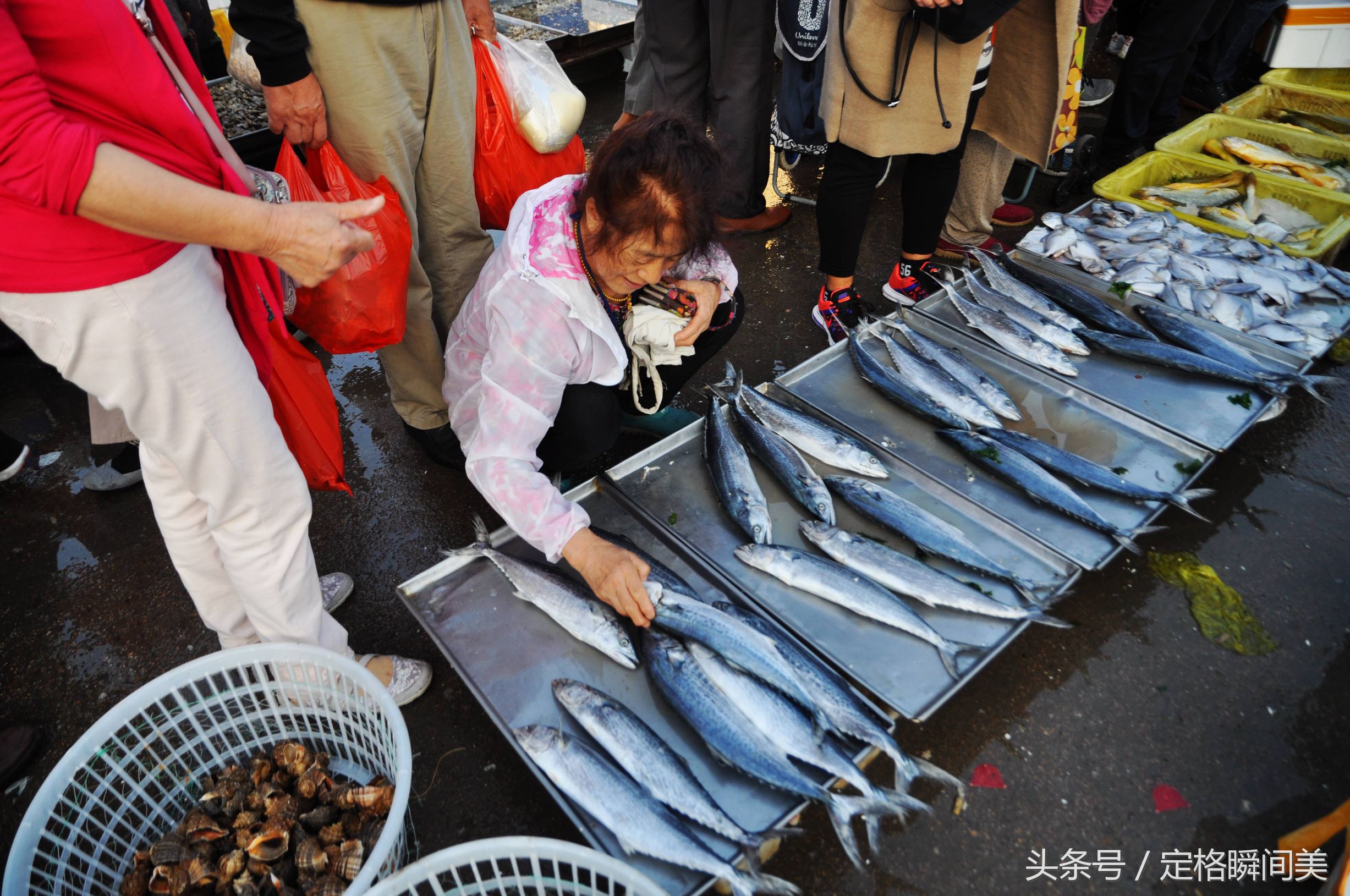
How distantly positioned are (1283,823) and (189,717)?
300 cm

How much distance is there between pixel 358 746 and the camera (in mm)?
2012

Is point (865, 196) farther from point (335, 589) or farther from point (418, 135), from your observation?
point (335, 589)

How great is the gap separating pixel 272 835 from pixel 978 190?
4.56m

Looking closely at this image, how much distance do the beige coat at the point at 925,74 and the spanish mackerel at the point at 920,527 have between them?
167cm

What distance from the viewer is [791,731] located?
200cm

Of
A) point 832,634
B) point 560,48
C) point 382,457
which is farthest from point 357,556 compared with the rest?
point 560,48

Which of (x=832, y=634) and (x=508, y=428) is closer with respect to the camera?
(x=508, y=428)

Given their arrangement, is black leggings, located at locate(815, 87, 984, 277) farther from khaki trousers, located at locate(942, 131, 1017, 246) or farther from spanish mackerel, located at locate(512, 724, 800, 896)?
spanish mackerel, located at locate(512, 724, 800, 896)

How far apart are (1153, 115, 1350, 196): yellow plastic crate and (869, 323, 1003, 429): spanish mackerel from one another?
287 cm

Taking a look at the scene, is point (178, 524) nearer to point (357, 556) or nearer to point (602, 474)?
point (357, 556)

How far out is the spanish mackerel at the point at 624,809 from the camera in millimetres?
1737

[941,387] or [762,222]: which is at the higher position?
[941,387]

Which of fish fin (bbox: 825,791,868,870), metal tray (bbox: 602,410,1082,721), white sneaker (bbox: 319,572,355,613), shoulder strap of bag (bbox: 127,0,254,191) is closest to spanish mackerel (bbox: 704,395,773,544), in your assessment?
metal tray (bbox: 602,410,1082,721)

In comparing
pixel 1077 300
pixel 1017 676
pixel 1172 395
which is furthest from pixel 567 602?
pixel 1077 300
